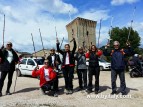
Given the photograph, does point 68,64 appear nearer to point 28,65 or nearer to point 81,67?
point 81,67

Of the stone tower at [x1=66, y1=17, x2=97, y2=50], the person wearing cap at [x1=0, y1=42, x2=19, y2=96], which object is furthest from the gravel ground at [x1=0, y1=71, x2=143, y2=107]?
the stone tower at [x1=66, y1=17, x2=97, y2=50]

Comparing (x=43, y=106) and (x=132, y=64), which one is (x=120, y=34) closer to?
(x=132, y=64)

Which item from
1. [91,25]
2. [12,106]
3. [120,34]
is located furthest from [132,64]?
[91,25]

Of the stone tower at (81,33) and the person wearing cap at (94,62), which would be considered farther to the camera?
the stone tower at (81,33)

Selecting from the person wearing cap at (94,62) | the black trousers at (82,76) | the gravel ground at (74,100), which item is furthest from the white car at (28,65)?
the person wearing cap at (94,62)

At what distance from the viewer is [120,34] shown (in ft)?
149

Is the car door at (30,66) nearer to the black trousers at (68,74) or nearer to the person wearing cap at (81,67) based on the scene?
the person wearing cap at (81,67)

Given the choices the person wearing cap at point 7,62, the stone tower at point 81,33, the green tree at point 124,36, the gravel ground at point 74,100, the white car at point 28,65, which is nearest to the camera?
the gravel ground at point 74,100

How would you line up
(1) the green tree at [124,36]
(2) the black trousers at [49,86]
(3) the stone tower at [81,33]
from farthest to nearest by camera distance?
1. (1) the green tree at [124,36]
2. (3) the stone tower at [81,33]
3. (2) the black trousers at [49,86]

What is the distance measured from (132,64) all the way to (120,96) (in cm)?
743

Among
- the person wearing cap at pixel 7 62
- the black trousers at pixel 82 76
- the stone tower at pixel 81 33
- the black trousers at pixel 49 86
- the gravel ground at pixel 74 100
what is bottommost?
the gravel ground at pixel 74 100

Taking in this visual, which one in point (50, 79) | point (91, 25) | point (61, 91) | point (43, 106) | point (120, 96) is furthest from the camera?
point (91, 25)

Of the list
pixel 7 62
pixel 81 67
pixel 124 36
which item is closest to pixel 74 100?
pixel 81 67

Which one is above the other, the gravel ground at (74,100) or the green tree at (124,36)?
the green tree at (124,36)
